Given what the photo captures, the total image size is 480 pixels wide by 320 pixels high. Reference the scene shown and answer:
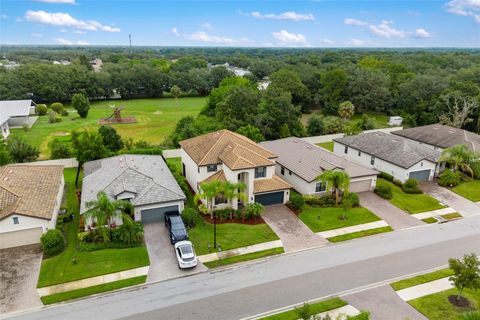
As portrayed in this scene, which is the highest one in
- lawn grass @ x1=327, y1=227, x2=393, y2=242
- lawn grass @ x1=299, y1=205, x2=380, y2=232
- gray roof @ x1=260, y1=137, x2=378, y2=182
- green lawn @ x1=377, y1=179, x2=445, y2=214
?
gray roof @ x1=260, y1=137, x2=378, y2=182

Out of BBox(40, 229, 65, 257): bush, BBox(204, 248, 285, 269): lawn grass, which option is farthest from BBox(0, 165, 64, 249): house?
BBox(204, 248, 285, 269): lawn grass

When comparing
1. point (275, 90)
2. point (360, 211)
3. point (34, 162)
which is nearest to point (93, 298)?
point (360, 211)

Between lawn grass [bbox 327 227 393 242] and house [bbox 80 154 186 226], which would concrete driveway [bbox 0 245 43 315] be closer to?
house [bbox 80 154 186 226]

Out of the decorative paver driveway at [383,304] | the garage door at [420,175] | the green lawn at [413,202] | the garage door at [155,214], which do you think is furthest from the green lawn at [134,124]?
the decorative paver driveway at [383,304]

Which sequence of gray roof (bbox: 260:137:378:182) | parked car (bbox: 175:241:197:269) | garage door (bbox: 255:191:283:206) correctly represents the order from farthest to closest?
gray roof (bbox: 260:137:378:182)
garage door (bbox: 255:191:283:206)
parked car (bbox: 175:241:197:269)

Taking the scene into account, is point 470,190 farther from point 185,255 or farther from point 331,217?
point 185,255

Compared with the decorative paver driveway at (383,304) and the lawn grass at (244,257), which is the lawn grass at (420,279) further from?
the lawn grass at (244,257)

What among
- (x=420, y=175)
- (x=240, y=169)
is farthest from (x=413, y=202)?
(x=240, y=169)

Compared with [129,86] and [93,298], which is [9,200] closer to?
[93,298]
